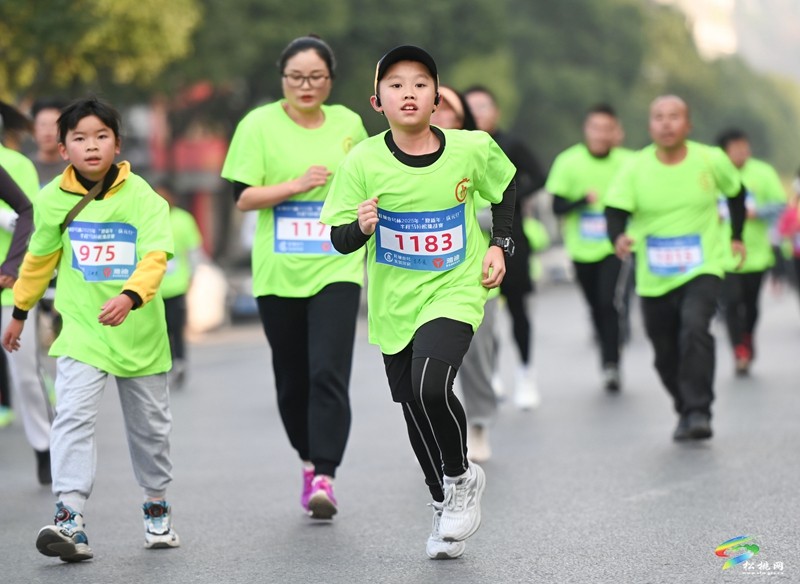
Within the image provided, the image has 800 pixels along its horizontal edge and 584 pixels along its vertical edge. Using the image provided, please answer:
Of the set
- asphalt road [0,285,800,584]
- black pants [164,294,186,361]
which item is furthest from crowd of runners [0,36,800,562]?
black pants [164,294,186,361]

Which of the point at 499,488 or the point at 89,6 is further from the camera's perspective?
the point at 89,6

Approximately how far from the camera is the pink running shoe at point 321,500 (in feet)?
24.1

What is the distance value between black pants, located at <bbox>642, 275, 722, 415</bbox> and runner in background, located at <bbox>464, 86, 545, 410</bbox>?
1063mm

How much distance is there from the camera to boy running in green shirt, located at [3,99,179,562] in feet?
22.2

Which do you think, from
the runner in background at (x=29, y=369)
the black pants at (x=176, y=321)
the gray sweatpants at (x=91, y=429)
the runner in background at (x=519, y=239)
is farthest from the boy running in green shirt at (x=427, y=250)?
the black pants at (x=176, y=321)

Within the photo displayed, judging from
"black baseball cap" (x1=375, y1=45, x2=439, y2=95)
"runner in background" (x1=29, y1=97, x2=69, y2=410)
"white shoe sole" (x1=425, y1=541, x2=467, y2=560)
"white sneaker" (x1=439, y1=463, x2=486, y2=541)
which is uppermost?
"black baseball cap" (x1=375, y1=45, x2=439, y2=95)

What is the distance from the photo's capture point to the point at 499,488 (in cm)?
830

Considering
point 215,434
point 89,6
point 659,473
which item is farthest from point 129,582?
point 89,6

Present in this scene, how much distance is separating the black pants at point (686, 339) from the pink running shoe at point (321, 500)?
2.84 meters

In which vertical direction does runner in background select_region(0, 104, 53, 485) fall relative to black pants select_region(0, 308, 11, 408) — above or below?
above

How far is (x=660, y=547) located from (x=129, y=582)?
1.96m

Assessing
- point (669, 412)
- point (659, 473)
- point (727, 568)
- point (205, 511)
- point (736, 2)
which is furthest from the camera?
point (736, 2)

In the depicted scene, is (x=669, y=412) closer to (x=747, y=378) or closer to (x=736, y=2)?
(x=747, y=378)

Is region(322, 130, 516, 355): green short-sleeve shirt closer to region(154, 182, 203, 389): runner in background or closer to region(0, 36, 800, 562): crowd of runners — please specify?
region(0, 36, 800, 562): crowd of runners
